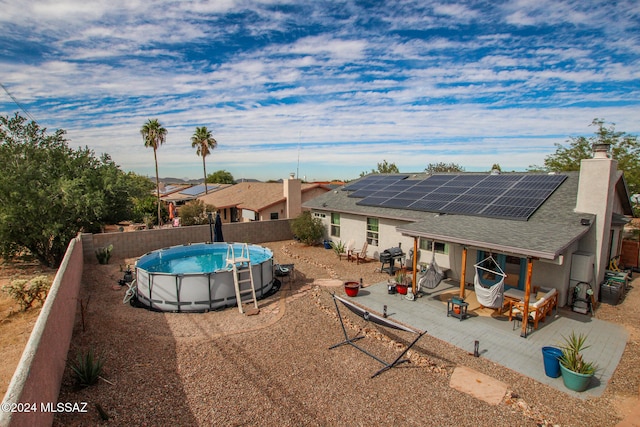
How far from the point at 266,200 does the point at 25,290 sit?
57.0ft

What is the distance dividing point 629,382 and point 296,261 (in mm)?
13279

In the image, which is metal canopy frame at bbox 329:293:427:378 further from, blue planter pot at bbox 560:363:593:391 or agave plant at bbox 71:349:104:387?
agave plant at bbox 71:349:104:387

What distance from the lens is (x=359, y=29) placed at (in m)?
16.5

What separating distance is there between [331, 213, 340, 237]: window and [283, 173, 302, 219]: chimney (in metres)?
5.83

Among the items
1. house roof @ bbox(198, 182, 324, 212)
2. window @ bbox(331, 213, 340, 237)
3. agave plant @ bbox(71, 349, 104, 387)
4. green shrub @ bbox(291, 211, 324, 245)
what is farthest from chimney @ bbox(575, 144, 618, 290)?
house roof @ bbox(198, 182, 324, 212)

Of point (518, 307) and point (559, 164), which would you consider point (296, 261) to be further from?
point (559, 164)

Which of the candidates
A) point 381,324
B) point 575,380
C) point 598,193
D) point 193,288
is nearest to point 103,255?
point 193,288

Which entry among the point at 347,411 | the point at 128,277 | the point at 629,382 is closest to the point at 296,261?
the point at 128,277

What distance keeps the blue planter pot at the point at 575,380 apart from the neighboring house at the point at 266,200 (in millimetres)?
20373

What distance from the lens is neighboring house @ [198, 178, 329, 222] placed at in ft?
85.0

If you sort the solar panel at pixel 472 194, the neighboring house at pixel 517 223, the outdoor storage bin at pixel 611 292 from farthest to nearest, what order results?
1. the solar panel at pixel 472 194
2. the outdoor storage bin at pixel 611 292
3. the neighboring house at pixel 517 223

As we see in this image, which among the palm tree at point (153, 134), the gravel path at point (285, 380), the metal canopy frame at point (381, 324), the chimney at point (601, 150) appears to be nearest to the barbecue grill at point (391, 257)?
the gravel path at point (285, 380)

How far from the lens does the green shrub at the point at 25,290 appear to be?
433 inches

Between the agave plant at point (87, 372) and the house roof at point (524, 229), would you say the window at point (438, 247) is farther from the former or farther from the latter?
the agave plant at point (87, 372)
